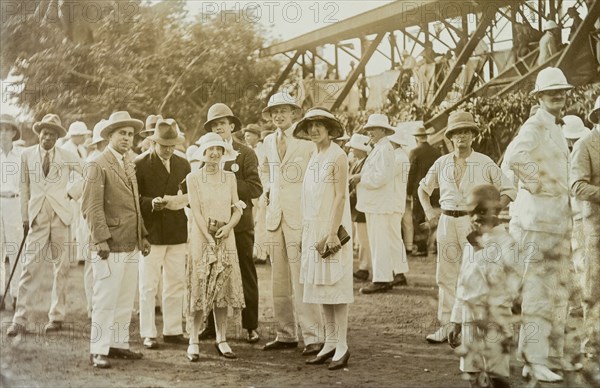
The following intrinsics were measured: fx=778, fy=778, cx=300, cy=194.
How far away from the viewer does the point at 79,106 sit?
6.78 m

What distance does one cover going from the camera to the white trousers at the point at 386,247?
8359 millimetres

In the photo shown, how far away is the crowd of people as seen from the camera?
503 cm

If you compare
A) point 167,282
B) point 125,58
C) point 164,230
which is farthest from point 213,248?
point 125,58

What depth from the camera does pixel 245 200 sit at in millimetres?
6473

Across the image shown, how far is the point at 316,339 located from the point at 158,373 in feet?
4.12

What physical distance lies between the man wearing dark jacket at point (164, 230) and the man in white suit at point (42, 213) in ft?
3.21

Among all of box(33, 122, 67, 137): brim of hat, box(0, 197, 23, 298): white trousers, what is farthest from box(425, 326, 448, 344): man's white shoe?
box(0, 197, 23, 298): white trousers

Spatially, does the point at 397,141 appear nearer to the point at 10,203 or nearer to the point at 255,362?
→ the point at 255,362

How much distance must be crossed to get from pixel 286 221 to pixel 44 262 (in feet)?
7.77

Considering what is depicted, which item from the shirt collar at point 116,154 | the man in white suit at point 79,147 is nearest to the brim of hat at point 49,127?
the man in white suit at point 79,147

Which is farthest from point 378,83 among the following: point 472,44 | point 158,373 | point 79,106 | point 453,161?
point 158,373

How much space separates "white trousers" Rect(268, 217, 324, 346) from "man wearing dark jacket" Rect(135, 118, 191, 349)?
811 mm

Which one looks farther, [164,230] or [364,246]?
[364,246]

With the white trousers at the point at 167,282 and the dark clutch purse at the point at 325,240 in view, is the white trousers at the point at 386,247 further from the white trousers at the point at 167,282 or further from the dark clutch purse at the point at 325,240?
the dark clutch purse at the point at 325,240
